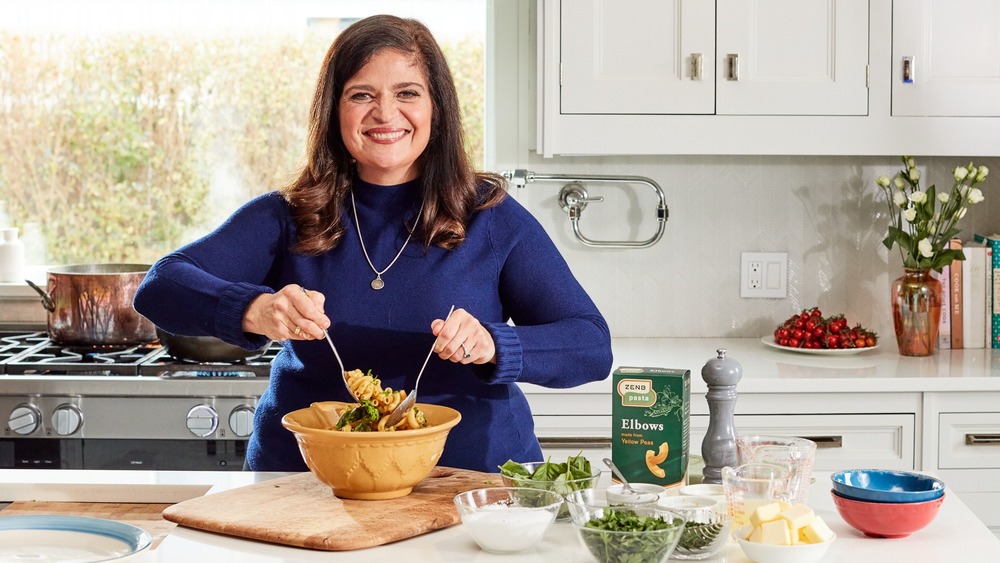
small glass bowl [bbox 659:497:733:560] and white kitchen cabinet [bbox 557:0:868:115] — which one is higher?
white kitchen cabinet [bbox 557:0:868:115]

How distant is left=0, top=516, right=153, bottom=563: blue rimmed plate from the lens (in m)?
1.37

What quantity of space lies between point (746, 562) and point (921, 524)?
25 cm

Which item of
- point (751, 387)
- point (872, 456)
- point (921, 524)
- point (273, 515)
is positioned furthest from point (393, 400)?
point (872, 456)

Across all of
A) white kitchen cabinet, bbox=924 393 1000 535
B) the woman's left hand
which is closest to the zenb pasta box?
the woman's left hand

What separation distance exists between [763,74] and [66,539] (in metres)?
2.14

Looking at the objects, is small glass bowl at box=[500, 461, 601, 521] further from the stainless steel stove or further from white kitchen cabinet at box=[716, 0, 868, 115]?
white kitchen cabinet at box=[716, 0, 868, 115]

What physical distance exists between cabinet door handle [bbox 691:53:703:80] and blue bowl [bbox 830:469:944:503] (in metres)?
1.62

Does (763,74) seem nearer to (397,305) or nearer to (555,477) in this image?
(397,305)

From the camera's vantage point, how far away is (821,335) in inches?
119

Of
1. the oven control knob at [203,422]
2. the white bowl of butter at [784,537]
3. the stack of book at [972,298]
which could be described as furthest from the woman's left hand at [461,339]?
the stack of book at [972,298]

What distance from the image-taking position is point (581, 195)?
3.25 metres

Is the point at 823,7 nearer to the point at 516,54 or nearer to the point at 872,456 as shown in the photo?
the point at 516,54

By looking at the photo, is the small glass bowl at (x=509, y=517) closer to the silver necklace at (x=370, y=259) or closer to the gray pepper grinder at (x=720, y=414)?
the gray pepper grinder at (x=720, y=414)

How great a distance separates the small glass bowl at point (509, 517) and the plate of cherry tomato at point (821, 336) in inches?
70.4
